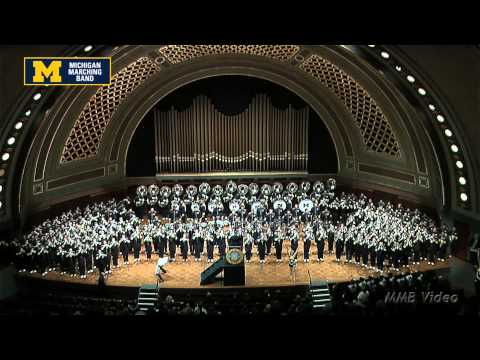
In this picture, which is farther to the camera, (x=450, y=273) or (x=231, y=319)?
(x=450, y=273)

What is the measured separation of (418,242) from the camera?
20.5 meters

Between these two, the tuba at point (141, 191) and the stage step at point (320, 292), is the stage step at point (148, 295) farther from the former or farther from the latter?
the tuba at point (141, 191)

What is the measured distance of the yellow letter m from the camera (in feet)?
53.0

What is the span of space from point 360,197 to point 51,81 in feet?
37.5

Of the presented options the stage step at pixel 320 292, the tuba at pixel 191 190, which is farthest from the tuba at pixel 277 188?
the stage step at pixel 320 292

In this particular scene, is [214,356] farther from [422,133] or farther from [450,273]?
[422,133]

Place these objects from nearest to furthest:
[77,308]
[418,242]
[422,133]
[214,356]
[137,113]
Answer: [214,356]
[77,308]
[418,242]
[422,133]
[137,113]

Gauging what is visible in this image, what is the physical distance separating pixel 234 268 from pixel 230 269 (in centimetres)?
11

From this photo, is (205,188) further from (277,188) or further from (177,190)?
(277,188)

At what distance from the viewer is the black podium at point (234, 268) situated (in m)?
19.3

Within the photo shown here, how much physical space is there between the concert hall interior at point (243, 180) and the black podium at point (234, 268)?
0.05 m

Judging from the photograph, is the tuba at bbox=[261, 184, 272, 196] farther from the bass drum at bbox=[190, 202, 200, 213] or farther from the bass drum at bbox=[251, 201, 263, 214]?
the bass drum at bbox=[190, 202, 200, 213]

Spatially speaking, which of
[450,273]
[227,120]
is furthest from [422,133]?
[227,120]

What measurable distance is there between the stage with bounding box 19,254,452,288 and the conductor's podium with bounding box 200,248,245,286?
8.9 inches
